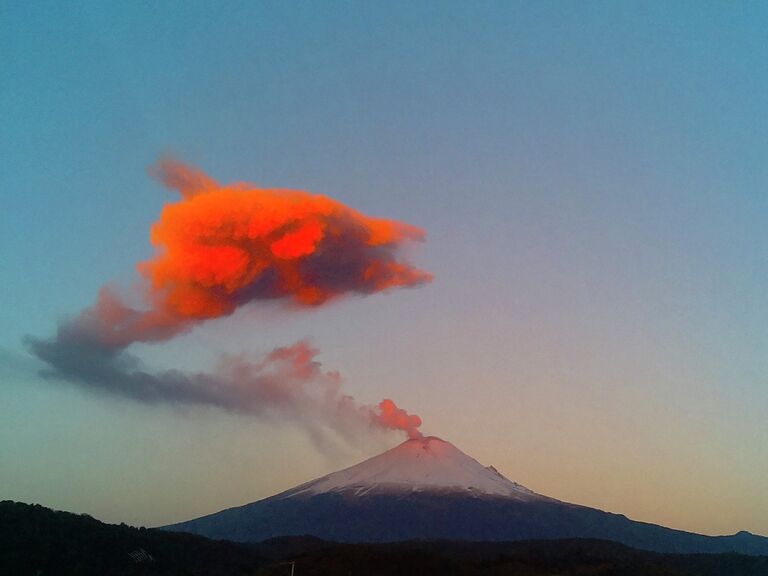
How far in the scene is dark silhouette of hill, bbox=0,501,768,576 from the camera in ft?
251

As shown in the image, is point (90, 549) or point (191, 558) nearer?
point (90, 549)

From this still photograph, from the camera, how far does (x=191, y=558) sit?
301 ft

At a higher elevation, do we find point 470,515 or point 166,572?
point 470,515

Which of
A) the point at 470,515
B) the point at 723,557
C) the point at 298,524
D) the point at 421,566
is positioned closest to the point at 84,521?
the point at 421,566

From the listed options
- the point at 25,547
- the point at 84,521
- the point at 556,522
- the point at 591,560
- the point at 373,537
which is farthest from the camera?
the point at 556,522

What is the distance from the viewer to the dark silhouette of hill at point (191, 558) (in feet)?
A: 251

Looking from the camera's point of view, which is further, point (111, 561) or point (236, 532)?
point (236, 532)

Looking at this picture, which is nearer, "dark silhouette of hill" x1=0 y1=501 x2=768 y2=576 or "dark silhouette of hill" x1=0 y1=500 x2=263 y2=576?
"dark silhouette of hill" x1=0 y1=500 x2=263 y2=576

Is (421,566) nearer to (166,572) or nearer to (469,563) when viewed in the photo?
(469,563)

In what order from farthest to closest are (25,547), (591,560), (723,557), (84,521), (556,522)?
(556,522) → (723,557) → (591,560) → (84,521) → (25,547)

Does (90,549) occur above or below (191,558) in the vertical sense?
above

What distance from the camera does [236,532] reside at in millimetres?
191875

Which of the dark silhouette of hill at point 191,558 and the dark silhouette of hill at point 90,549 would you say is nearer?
the dark silhouette of hill at point 90,549

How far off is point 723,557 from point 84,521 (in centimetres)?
9605
